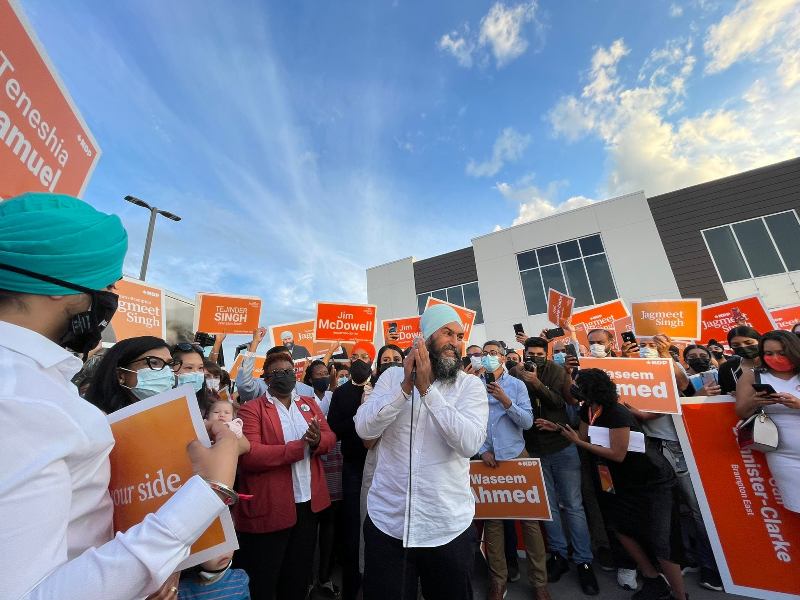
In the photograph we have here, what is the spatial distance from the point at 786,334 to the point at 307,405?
14.2 ft

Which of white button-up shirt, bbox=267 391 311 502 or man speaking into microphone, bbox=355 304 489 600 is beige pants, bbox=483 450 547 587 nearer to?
man speaking into microphone, bbox=355 304 489 600

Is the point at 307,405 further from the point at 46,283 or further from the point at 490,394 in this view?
the point at 46,283

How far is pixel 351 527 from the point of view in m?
3.71

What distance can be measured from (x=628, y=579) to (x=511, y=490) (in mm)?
1364

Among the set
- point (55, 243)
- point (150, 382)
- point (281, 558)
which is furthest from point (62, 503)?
point (281, 558)

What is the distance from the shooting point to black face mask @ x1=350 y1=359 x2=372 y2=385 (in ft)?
12.8

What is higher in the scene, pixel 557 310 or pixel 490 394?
pixel 557 310

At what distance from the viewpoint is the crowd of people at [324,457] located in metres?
0.81

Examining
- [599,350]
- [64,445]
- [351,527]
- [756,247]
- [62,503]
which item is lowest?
[351,527]

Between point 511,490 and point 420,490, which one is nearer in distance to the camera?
point 420,490

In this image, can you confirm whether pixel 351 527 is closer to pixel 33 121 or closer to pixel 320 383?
pixel 320 383

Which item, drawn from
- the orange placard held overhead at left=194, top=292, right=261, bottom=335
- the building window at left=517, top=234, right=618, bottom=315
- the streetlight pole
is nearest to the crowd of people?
the orange placard held overhead at left=194, top=292, right=261, bottom=335

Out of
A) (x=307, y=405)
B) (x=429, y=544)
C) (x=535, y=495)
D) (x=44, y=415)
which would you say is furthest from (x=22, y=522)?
(x=535, y=495)

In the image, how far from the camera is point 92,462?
2.99 feet
